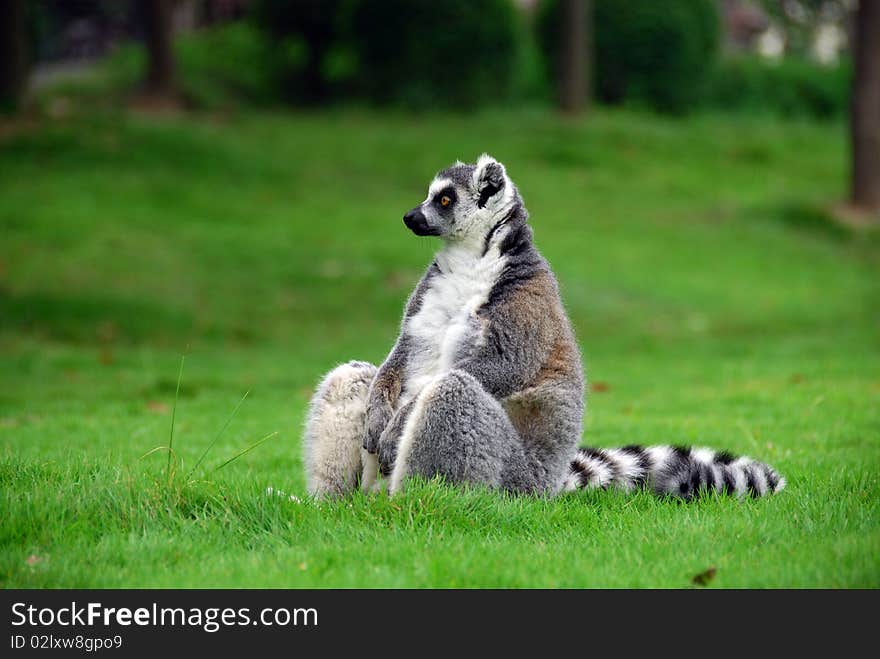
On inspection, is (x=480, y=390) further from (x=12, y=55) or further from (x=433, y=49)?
(x=433, y=49)

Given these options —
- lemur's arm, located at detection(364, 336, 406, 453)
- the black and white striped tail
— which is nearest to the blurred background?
lemur's arm, located at detection(364, 336, 406, 453)

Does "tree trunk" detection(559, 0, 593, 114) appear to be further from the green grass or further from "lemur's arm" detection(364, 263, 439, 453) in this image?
"lemur's arm" detection(364, 263, 439, 453)

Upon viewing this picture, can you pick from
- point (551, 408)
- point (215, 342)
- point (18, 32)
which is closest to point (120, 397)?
point (215, 342)

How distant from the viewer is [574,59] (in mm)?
31359

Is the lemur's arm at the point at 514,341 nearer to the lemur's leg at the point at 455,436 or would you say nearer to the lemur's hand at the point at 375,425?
the lemur's leg at the point at 455,436

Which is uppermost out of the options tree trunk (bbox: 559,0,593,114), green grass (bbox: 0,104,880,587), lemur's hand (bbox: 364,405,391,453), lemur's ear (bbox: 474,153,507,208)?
tree trunk (bbox: 559,0,593,114)

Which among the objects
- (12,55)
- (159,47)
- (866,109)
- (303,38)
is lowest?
(866,109)

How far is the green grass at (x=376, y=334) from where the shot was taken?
549 cm

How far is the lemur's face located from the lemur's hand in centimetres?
109

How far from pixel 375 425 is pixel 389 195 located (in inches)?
755

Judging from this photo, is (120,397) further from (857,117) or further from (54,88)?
(54,88)

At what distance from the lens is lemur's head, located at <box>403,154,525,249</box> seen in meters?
6.66

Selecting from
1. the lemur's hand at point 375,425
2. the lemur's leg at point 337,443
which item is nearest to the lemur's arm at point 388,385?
the lemur's hand at point 375,425

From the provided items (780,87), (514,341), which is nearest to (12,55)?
(514,341)
